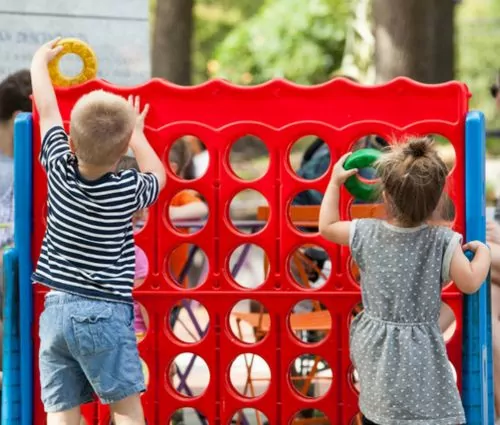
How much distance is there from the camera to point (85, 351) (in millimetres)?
3387

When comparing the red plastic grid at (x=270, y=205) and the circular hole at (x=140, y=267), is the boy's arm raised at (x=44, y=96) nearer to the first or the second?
the red plastic grid at (x=270, y=205)

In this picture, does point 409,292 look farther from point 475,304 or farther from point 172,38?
point 172,38

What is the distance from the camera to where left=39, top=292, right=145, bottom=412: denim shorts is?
3396mm

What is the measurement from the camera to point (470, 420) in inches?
145

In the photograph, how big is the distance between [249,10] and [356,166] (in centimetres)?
3042

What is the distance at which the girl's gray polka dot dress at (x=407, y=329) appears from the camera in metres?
3.45

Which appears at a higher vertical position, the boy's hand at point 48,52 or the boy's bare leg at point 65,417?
the boy's hand at point 48,52

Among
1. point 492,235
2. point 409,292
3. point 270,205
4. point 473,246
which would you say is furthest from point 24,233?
point 492,235

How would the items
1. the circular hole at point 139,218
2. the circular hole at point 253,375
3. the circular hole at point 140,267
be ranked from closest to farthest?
the circular hole at point 140,267 < the circular hole at point 139,218 < the circular hole at point 253,375

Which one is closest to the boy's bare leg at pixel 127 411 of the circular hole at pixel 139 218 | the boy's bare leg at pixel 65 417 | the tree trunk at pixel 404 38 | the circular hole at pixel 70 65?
the boy's bare leg at pixel 65 417

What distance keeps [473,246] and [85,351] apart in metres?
1.37

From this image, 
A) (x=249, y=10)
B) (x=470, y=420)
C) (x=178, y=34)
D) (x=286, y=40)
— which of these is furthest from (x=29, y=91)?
(x=249, y=10)

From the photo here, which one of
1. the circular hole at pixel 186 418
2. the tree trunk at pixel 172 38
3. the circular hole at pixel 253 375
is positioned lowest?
the circular hole at pixel 186 418

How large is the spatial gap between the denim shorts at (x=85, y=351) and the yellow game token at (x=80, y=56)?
850mm
